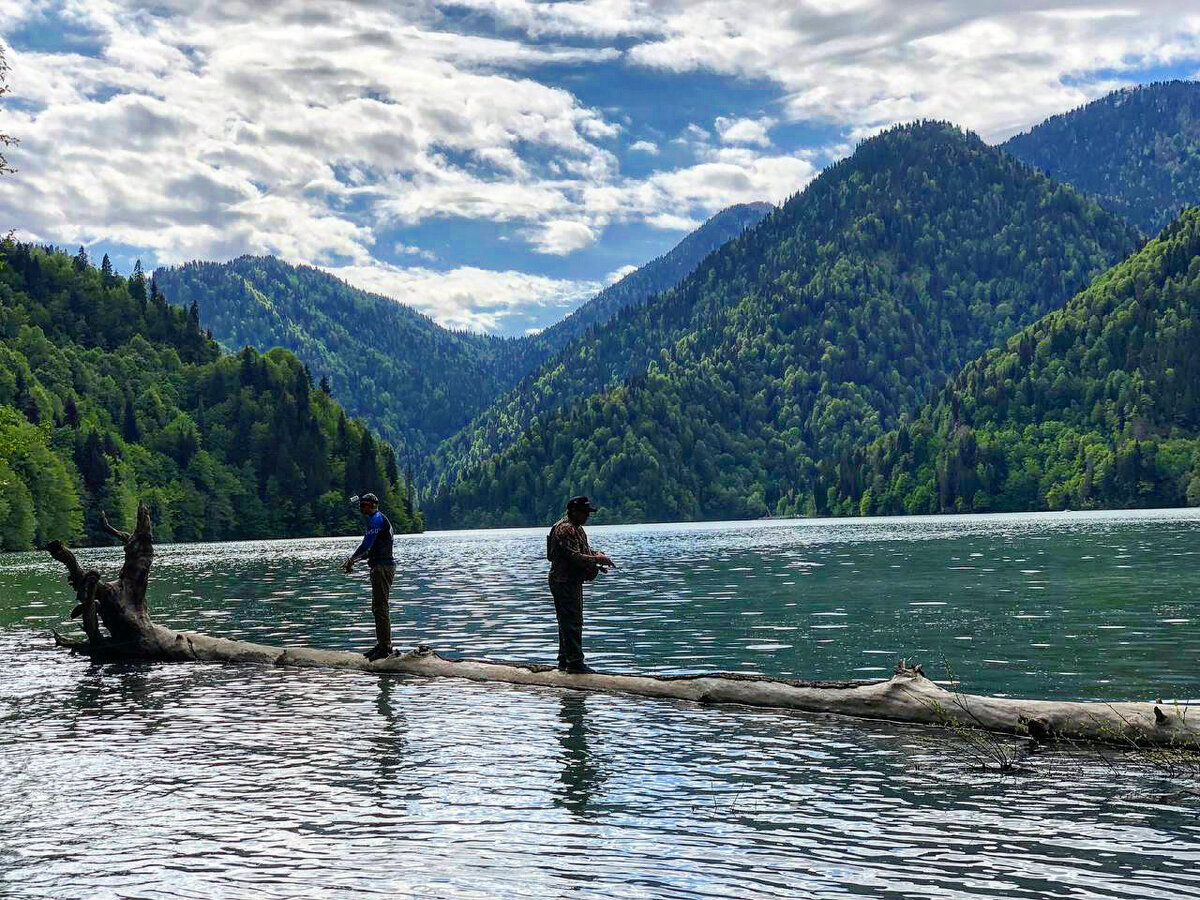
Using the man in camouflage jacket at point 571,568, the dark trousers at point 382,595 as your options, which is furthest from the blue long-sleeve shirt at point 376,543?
the man in camouflage jacket at point 571,568

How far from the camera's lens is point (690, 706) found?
80.7ft

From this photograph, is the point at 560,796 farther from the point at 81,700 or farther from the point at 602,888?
the point at 81,700

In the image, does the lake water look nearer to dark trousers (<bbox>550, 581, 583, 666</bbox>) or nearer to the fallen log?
the fallen log

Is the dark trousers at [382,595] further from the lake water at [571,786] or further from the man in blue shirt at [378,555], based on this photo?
the lake water at [571,786]

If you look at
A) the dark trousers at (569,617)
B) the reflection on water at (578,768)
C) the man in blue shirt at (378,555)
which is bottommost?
the reflection on water at (578,768)

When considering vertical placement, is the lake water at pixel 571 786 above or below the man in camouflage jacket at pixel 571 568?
below

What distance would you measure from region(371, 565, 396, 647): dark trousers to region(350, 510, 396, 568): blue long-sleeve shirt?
0.70 ft

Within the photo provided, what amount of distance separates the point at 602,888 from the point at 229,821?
549cm

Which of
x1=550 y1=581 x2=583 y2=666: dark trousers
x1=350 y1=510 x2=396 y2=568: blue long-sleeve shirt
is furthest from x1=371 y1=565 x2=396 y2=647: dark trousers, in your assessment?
x1=550 y1=581 x2=583 y2=666: dark trousers

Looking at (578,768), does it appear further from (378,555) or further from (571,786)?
(378,555)

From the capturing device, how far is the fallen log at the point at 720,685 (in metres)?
18.8

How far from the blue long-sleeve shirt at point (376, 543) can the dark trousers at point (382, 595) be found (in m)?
0.21

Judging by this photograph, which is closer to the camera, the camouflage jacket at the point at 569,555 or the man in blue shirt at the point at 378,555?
the camouflage jacket at the point at 569,555

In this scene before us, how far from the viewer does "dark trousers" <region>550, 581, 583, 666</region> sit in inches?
1057
